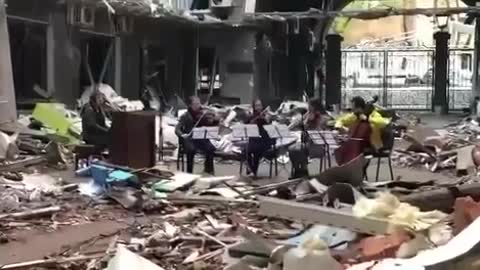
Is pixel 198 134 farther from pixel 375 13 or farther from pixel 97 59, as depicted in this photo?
pixel 375 13

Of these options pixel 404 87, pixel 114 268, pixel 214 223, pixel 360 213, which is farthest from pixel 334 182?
pixel 404 87

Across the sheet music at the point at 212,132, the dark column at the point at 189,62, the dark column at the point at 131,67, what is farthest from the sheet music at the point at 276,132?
the dark column at the point at 189,62

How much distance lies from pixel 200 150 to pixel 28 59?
24.2 ft

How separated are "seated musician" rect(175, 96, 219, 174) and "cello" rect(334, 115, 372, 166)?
2299 millimetres

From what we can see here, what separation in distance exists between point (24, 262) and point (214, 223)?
2.24 meters

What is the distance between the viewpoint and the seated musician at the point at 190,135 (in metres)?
14.4

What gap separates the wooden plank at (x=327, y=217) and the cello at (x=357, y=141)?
489cm

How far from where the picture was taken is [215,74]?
30.8 m

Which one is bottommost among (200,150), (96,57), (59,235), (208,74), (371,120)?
(59,235)

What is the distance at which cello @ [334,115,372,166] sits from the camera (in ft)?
43.4

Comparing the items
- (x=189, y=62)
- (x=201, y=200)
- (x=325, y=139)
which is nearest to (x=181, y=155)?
(x=325, y=139)

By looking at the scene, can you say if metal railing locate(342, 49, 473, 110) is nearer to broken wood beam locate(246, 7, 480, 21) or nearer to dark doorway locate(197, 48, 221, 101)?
dark doorway locate(197, 48, 221, 101)

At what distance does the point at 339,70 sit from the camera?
34.6 meters

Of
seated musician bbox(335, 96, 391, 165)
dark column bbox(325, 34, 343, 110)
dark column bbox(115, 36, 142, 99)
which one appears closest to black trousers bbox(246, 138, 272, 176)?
seated musician bbox(335, 96, 391, 165)
